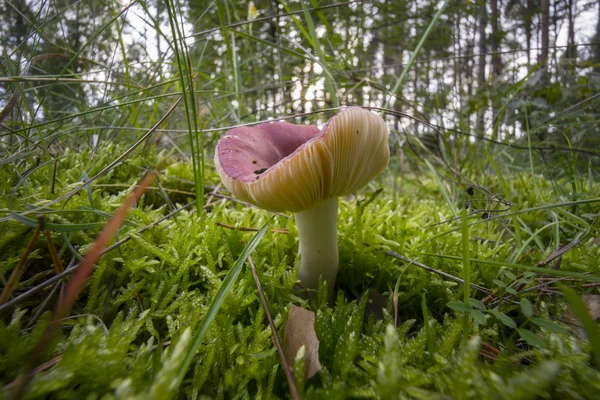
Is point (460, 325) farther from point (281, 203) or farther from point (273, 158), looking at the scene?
point (273, 158)

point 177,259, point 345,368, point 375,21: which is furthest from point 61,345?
point 375,21

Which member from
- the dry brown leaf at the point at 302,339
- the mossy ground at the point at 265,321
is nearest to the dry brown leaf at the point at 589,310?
the mossy ground at the point at 265,321

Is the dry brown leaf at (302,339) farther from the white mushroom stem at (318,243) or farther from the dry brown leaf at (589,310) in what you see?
the dry brown leaf at (589,310)

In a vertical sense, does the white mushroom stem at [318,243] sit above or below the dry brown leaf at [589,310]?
above

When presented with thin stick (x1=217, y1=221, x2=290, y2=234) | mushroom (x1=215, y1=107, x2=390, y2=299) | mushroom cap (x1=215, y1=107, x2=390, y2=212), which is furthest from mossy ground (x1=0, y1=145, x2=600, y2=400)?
mushroom cap (x1=215, y1=107, x2=390, y2=212)

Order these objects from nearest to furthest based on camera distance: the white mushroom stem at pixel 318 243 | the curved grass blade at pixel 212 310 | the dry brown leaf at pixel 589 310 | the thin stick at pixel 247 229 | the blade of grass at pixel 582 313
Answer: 1. the blade of grass at pixel 582 313
2. the curved grass blade at pixel 212 310
3. the dry brown leaf at pixel 589 310
4. the white mushroom stem at pixel 318 243
5. the thin stick at pixel 247 229

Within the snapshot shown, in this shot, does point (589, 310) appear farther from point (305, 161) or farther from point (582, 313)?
point (305, 161)
